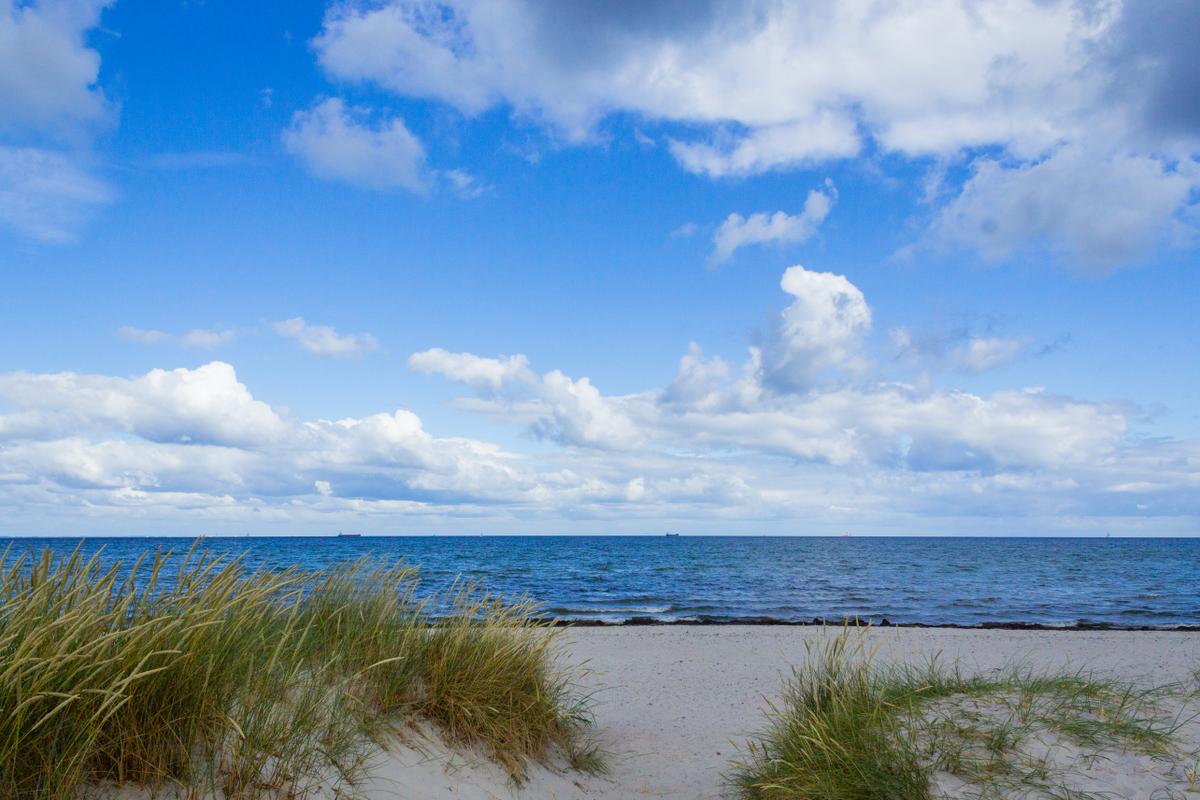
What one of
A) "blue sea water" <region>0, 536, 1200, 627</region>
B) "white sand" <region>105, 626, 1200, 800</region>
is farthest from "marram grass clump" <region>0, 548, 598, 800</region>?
"blue sea water" <region>0, 536, 1200, 627</region>

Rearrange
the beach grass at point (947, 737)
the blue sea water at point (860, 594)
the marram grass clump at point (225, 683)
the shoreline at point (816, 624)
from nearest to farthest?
the marram grass clump at point (225, 683), the beach grass at point (947, 737), the shoreline at point (816, 624), the blue sea water at point (860, 594)

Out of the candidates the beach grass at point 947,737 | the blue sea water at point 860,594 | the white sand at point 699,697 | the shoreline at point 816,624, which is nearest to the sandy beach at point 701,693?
the white sand at point 699,697

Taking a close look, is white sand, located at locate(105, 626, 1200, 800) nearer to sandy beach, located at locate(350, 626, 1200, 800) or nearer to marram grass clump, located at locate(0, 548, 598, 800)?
sandy beach, located at locate(350, 626, 1200, 800)

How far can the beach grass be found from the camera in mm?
5414

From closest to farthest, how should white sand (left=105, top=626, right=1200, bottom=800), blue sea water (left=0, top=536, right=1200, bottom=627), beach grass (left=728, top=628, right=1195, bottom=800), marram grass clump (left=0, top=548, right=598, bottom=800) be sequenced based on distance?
marram grass clump (left=0, top=548, right=598, bottom=800) < beach grass (left=728, top=628, right=1195, bottom=800) < white sand (left=105, top=626, right=1200, bottom=800) < blue sea water (left=0, top=536, right=1200, bottom=627)

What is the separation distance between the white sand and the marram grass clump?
397 mm

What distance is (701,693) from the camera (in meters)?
12.9

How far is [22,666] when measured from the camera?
3.64m

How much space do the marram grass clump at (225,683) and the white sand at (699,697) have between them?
397 millimetres

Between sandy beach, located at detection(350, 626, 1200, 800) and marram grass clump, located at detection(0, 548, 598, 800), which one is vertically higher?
marram grass clump, located at detection(0, 548, 598, 800)

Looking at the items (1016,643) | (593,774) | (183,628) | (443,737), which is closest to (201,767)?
(183,628)

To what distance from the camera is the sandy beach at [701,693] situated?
221 inches

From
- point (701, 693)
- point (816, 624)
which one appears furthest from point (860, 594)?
point (701, 693)

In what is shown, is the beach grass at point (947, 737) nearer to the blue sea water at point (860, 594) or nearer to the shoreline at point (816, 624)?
the blue sea water at point (860, 594)
